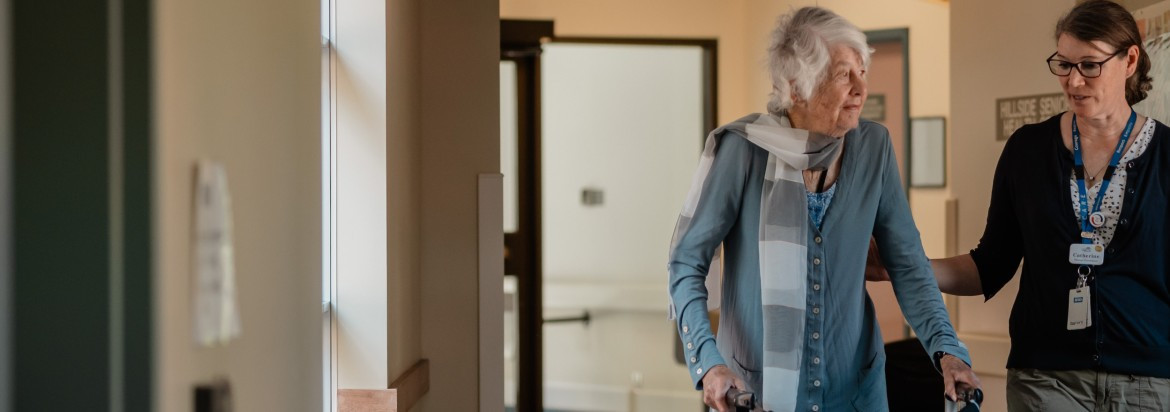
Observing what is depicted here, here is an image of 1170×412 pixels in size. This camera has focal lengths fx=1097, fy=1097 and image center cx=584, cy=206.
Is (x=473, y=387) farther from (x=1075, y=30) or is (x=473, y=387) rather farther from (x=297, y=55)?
(x=1075, y=30)

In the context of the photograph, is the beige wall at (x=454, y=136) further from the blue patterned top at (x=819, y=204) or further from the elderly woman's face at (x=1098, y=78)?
the elderly woman's face at (x=1098, y=78)

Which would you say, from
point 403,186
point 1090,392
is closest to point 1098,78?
point 1090,392

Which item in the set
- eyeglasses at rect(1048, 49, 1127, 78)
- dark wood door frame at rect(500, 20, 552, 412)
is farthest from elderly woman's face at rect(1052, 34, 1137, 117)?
dark wood door frame at rect(500, 20, 552, 412)

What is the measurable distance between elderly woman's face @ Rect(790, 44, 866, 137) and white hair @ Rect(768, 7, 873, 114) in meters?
0.01

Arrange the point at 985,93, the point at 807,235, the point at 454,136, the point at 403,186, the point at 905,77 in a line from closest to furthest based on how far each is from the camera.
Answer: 1. the point at 807,235
2. the point at 403,186
3. the point at 454,136
4. the point at 985,93
5. the point at 905,77

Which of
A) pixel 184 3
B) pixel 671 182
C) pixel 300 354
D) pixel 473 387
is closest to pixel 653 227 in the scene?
pixel 671 182

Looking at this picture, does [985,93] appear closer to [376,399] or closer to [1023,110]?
[1023,110]

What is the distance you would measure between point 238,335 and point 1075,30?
1.85 meters

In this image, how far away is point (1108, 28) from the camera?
A: 2355 mm

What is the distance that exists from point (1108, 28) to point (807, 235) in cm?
89

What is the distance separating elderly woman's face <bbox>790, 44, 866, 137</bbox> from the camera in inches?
80.7

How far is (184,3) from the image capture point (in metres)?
1.38

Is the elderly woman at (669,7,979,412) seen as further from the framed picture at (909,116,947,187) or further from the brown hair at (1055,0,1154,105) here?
the framed picture at (909,116,947,187)

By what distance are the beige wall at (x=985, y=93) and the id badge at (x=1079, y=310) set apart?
1617mm
